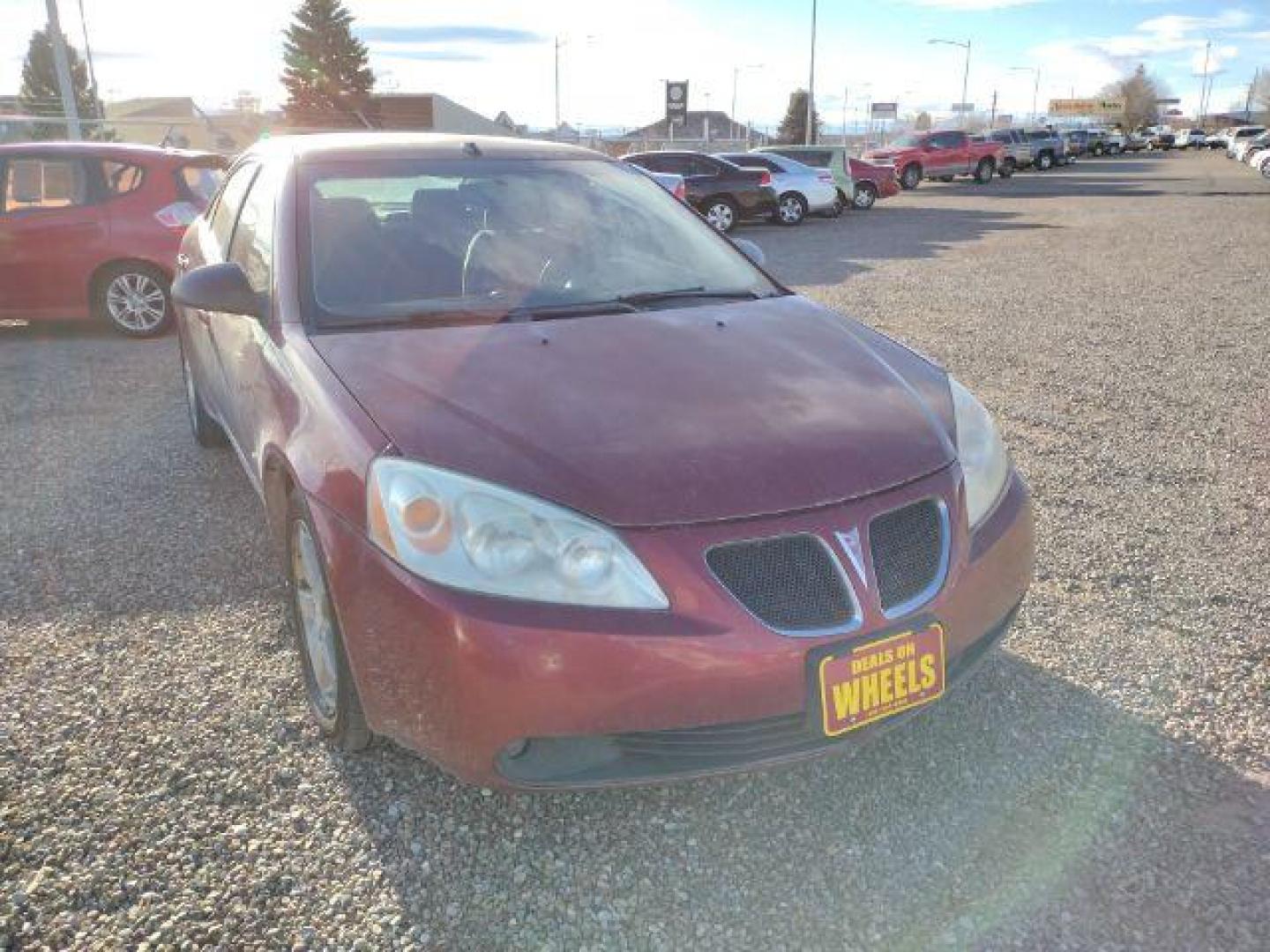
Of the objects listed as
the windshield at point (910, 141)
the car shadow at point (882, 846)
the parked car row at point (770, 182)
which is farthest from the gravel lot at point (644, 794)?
the windshield at point (910, 141)

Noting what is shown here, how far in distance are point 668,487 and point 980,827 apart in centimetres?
115

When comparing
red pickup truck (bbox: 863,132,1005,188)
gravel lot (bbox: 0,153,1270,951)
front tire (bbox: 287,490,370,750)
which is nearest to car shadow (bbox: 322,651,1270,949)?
gravel lot (bbox: 0,153,1270,951)

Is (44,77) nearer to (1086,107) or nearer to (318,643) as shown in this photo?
(318,643)

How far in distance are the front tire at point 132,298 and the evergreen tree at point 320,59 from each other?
53.1m

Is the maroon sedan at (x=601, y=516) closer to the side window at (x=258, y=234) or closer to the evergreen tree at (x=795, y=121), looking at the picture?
the side window at (x=258, y=234)

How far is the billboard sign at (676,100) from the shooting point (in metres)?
36.1

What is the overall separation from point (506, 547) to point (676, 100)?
36.8 m

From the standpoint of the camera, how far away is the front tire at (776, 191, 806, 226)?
19188 millimetres

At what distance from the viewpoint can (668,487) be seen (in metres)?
2.18

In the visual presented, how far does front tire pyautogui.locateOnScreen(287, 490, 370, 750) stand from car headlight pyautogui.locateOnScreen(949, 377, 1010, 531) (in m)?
1.55

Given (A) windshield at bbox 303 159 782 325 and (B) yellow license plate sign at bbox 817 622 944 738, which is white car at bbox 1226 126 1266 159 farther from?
(B) yellow license plate sign at bbox 817 622 944 738

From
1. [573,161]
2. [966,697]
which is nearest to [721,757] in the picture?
[966,697]

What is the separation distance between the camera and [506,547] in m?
2.12

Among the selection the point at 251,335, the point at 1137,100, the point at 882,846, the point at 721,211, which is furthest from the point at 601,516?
the point at 1137,100
